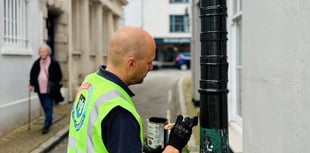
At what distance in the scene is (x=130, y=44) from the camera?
1817 mm

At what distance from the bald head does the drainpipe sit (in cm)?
60

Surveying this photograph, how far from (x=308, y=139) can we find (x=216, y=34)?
1.07 meters

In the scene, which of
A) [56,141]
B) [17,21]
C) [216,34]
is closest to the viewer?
[216,34]

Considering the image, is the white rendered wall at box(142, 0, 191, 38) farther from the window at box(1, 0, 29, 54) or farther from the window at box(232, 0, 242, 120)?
the window at box(232, 0, 242, 120)

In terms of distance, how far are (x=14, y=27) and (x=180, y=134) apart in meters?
7.57

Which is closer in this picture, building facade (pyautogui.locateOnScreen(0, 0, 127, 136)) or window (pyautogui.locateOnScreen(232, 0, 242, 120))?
window (pyautogui.locateOnScreen(232, 0, 242, 120))

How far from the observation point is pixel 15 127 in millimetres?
8133

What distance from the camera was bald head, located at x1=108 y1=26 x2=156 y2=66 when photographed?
1821 millimetres

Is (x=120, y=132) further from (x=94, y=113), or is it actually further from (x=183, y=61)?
(x=183, y=61)

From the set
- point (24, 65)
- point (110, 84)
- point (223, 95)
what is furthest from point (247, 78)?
point (24, 65)

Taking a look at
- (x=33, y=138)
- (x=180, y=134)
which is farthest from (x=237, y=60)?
(x=180, y=134)

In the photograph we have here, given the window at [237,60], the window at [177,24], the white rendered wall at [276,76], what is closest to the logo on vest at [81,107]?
the white rendered wall at [276,76]

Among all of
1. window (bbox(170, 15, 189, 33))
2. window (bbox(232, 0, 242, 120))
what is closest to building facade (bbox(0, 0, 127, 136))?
window (bbox(232, 0, 242, 120))

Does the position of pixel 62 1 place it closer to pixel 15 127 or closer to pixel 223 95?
pixel 15 127
